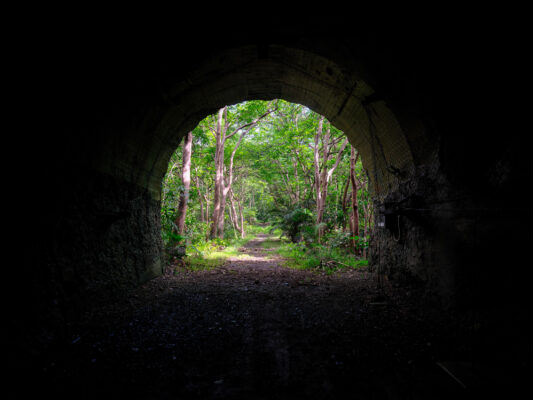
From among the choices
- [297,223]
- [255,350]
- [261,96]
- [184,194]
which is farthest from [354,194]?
[255,350]

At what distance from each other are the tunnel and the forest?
11.6ft

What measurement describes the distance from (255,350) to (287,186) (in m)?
20.7

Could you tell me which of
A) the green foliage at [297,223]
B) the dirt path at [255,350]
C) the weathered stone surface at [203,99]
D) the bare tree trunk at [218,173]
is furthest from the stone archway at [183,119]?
the green foliage at [297,223]

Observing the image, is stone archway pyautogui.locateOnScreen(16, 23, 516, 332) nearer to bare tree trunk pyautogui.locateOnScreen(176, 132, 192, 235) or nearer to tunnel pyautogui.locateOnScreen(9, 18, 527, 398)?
tunnel pyautogui.locateOnScreen(9, 18, 527, 398)

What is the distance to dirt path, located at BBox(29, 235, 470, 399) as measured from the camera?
1.96 meters

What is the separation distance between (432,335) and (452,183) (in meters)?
2.01

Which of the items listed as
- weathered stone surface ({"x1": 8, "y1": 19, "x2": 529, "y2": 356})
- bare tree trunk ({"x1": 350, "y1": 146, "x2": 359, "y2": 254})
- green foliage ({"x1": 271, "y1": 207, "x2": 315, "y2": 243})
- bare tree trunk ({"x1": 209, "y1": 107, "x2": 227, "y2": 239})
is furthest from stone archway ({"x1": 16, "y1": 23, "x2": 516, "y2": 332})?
green foliage ({"x1": 271, "y1": 207, "x2": 315, "y2": 243})

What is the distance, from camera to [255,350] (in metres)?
2.59

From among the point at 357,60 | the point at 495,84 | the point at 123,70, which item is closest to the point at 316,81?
the point at 357,60

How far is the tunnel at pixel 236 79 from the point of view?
7.93 feet

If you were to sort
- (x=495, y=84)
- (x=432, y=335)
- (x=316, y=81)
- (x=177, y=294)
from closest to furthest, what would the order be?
(x=495, y=84), (x=432, y=335), (x=177, y=294), (x=316, y=81)

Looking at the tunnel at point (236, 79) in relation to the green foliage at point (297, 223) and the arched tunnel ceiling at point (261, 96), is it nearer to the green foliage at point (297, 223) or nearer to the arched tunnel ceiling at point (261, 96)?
the arched tunnel ceiling at point (261, 96)

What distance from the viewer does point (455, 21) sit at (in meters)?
2.48

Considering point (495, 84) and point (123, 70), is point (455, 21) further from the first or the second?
point (123, 70)
